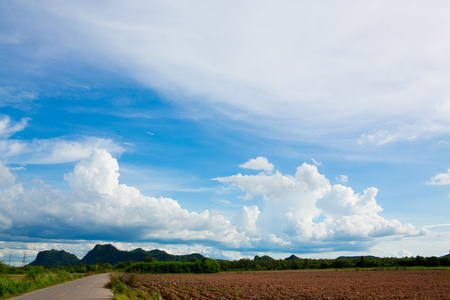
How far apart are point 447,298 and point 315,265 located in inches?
5325

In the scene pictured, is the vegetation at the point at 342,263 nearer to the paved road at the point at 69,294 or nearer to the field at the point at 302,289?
the field at the point at 302,289

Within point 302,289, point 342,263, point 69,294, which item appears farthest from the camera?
point 342,263

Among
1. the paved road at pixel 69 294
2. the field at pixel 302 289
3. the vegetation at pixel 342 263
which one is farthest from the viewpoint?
the vegetation at pixel 342 263

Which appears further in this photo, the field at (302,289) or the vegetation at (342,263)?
the vegetation at (342,263)

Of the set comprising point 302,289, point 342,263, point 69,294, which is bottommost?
point 302,289

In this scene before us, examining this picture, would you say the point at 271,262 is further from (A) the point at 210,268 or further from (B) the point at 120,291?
(B) the point at 120,291

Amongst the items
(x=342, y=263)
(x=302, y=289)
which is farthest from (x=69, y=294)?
(x=342, y=263)

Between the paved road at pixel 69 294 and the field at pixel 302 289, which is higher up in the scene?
the paved road at pixel 69 294

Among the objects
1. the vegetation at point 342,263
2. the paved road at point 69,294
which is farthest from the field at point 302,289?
the vegetation at point 342,263

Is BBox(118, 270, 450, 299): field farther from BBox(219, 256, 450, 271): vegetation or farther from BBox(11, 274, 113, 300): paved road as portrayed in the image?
BBox(219, 256, 450, 271): vegetation

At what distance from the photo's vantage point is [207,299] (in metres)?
29.2

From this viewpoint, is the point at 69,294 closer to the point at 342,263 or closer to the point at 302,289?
the point at 302,289

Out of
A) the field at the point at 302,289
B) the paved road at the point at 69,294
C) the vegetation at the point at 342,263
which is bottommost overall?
the field at the point at 302,289

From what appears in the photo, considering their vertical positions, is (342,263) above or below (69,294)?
above
